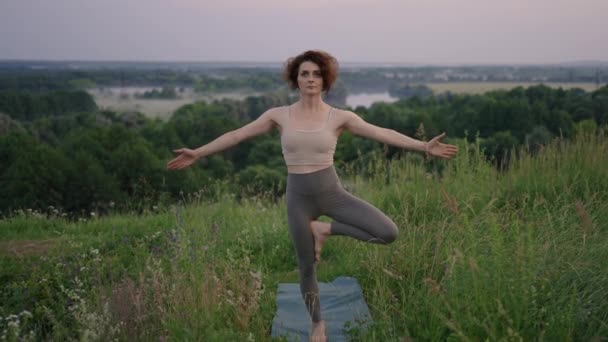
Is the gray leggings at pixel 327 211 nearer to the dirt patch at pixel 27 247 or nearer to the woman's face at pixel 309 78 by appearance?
the woman's face at pixel 309 78

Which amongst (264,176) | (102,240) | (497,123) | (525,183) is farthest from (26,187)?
(497,123)

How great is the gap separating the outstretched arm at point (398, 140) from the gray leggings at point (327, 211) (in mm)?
333

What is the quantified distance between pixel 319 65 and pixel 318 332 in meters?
1.83

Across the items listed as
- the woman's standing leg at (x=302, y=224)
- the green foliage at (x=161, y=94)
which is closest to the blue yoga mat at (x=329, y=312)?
the woman's standing leg at (x=302, y=224)

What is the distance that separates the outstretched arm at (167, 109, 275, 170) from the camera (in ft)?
12.7

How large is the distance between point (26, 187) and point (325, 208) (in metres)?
25.9

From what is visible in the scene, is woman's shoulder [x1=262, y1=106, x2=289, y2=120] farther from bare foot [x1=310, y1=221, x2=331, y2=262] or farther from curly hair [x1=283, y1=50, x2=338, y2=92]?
bare foot [x1=310, y1=221, x2=331, y2=262]

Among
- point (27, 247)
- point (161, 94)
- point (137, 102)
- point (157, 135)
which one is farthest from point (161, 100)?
point (27, 247)

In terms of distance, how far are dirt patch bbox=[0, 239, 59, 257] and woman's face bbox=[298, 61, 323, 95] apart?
12.9ft

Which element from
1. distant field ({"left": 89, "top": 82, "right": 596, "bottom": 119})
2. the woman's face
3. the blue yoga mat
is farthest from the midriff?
distant field ({"left": 89, "top": 82, "right": 596, "bottom": 119})

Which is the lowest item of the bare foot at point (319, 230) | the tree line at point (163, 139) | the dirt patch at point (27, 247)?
the tree line at point (163, 139)

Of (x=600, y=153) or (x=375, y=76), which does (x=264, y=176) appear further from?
(x=375, y=76)

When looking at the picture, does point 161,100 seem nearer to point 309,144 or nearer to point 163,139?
point 163,139

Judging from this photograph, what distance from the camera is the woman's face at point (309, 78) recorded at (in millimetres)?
3688
